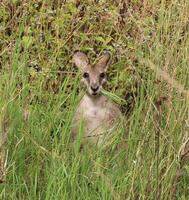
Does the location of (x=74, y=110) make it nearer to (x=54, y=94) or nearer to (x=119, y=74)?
(x=54, y=94)

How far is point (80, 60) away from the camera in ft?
17.9

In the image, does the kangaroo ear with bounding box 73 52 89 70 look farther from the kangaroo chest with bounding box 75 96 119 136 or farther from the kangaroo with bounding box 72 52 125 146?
the kangaroo chest with bounding box 75 96 119 136

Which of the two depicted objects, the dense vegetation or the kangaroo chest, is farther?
the kangaroo chest

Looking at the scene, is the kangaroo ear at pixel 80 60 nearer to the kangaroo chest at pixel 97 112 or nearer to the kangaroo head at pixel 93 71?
the kangaroo head at pixel 93 71

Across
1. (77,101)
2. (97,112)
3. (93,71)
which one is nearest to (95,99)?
(97,112)

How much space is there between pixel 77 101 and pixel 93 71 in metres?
0.57

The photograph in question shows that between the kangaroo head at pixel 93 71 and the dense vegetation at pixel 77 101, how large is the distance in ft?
0.32

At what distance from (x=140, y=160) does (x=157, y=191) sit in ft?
0.68

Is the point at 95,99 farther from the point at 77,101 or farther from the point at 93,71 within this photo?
the point at 77,101

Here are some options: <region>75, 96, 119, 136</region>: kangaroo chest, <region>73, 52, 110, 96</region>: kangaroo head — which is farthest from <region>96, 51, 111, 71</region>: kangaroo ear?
<region>75, 96, 119, 136</region>: kangaroo chest

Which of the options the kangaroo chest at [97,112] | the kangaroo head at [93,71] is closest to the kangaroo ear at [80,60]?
the kangaroo head at [93,71]

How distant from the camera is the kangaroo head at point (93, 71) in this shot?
5.38m

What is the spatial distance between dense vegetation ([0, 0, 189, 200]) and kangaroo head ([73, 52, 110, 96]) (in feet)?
0.32

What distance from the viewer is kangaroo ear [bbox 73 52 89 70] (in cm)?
542
